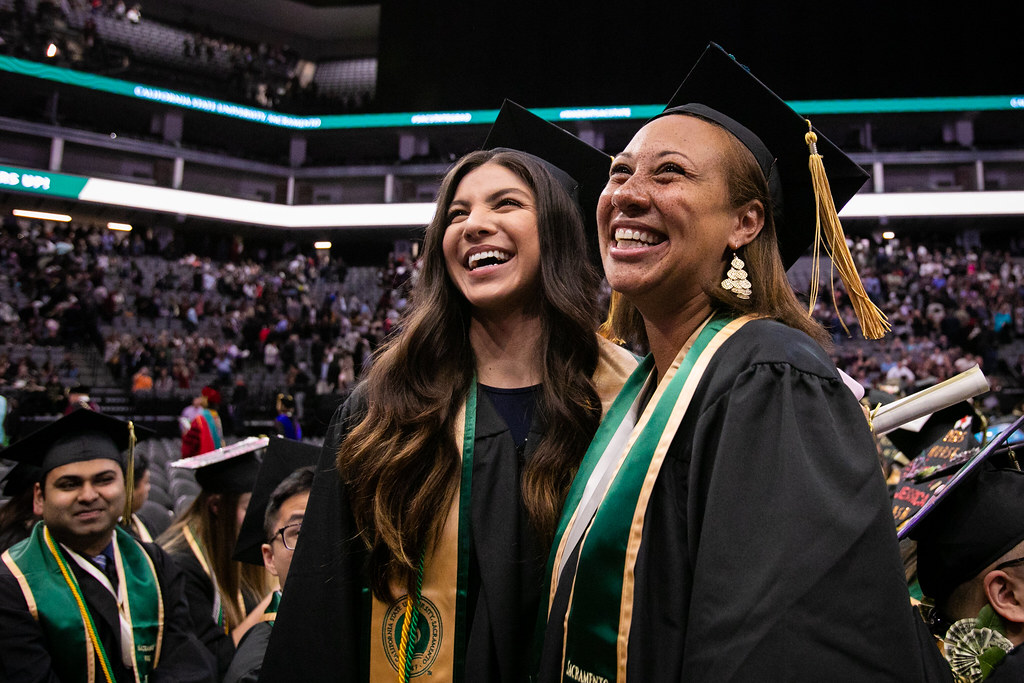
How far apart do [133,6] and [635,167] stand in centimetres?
3304

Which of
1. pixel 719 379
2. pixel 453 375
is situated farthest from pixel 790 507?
pixel 453 375

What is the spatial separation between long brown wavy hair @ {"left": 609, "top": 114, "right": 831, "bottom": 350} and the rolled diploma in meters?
0.67

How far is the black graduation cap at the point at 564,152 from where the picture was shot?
93.2 inches

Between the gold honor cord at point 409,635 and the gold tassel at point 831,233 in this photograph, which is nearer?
the gold tassel at point 831,233

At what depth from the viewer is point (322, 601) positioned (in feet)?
5.85

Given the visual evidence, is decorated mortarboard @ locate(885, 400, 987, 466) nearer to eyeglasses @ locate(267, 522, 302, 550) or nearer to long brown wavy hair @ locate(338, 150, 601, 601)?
long brown wavy hair @ locate(338, 150, 601, 601)

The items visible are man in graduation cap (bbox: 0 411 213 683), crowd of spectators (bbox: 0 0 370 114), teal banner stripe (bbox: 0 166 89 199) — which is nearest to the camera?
man in graduation cap (bbox: 0 411 213 683)

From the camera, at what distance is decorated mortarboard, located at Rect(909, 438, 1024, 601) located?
1.86 m

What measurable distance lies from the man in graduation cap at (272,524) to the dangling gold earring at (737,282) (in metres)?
1.62

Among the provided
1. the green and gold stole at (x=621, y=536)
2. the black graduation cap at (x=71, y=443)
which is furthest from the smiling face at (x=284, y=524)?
the green and gold stole at (x=621, y=536)

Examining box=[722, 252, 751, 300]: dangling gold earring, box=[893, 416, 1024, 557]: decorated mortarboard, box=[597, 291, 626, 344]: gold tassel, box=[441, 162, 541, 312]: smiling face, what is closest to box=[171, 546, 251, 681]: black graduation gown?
box=[441, 162, 541, 312]: smiling face

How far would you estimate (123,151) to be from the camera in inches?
1009

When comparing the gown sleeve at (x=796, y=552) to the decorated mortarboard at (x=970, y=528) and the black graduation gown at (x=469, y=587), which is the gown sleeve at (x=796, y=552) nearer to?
the black graduation gown at (x=469, y=587)

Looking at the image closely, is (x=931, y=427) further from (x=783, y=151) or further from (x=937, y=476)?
(x=783, y=151)
